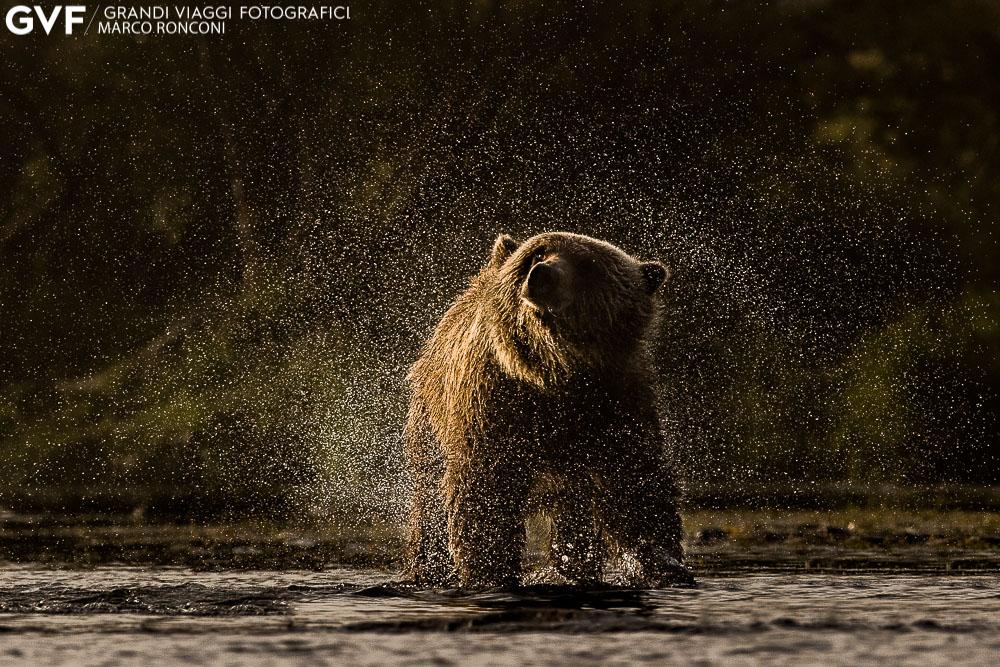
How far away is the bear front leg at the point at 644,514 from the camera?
6242 mm

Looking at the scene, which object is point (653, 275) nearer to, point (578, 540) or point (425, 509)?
point (578, 540)

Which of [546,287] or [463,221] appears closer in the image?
[546,287]

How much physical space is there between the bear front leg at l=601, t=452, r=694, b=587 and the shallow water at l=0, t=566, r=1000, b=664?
26cm

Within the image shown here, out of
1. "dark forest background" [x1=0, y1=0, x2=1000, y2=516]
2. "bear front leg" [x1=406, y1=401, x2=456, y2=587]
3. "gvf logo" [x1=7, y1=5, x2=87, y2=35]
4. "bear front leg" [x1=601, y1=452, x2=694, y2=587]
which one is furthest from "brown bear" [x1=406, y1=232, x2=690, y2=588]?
"gvf logo" [x1=7, y1=5, x2=87, y2=35]

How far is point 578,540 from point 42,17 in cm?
1488

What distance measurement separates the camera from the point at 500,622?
4.91 meters

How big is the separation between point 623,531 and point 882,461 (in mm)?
9766

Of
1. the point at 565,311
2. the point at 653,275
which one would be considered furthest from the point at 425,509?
the point at 653,275

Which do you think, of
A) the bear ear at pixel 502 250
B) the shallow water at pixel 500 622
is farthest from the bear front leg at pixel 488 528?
the bear ear at pixel 502 250

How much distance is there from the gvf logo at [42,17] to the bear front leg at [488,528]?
14.6 meters

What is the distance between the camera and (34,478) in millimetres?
16359

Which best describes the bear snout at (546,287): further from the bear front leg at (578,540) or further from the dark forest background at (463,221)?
the dark forest background at (463,221)

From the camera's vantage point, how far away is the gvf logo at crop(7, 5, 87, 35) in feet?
63.8

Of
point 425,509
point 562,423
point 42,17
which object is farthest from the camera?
point 42,17
